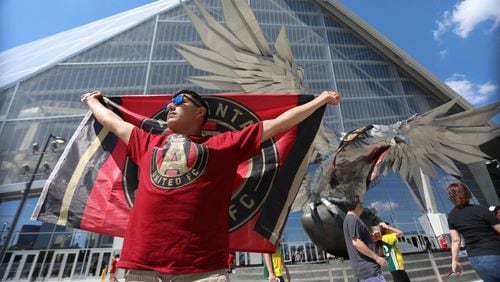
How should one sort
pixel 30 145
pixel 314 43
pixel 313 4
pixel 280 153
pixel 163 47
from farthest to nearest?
pixel 313 4
pixel 314 43
pixel 163 47
pixel 30 145
pixel 280 153

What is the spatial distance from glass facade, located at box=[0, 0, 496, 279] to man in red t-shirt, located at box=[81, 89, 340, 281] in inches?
797

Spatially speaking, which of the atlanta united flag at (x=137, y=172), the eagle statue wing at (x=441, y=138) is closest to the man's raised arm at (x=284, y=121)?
the atlanta united flag at (x=137, y=172)

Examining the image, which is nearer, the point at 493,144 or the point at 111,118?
the point at 111,118

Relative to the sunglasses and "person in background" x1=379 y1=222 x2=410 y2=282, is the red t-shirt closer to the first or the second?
the sunglasses

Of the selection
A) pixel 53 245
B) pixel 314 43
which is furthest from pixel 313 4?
pixel 53 245

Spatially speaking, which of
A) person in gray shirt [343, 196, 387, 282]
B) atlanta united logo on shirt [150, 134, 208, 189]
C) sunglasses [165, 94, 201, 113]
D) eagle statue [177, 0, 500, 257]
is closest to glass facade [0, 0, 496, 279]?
eagle statue [177, 0, 500, 257]

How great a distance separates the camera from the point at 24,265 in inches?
749

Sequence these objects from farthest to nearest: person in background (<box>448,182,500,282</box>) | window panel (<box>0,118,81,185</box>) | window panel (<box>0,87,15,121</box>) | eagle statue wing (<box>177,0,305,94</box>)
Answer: window panel (<box>0,87,15,121</box>), window panel (<box>0,118,81,185</box>), eagle statue wing (<box>177,0,305,94</box>), person in background (<box>448,182,500,282</box>)

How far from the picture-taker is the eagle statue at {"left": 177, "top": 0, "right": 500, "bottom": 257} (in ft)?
12.7

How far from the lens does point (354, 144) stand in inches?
210

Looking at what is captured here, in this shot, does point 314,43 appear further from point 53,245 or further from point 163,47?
point 53,245

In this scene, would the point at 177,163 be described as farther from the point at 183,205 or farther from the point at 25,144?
the point at 25,144

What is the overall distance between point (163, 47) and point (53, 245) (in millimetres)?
18528

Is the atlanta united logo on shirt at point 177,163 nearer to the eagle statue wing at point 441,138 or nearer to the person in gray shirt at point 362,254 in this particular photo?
the person in gray shirt at point 362,254
